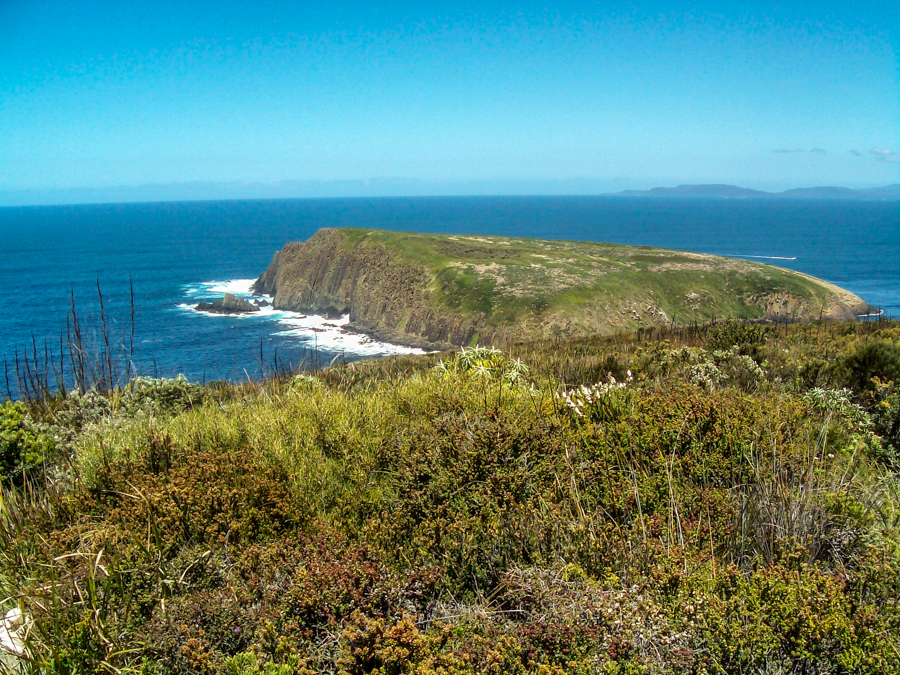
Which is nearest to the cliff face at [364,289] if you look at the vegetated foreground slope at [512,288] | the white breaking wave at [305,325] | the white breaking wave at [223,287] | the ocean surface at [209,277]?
the vegetated foreground slope at [512,288]

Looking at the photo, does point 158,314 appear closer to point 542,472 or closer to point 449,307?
point 449,307

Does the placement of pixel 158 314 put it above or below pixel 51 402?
below

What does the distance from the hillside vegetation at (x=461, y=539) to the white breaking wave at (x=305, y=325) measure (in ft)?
142

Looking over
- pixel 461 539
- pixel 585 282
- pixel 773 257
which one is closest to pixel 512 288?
pixel 585 282

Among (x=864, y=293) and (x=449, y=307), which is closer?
(x=449, y=307)

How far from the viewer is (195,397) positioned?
9.05m

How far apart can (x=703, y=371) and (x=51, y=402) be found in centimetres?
927

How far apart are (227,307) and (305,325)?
1203 centimetres

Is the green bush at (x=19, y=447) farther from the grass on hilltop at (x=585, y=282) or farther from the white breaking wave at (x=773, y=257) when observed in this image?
the white breaking wave at (x=773, y=257)

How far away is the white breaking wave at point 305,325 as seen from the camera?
56.4 meters

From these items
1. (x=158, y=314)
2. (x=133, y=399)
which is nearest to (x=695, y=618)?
(x=133, y=399)

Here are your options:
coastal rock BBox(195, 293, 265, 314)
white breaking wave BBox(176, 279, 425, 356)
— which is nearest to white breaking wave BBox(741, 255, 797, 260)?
white breaking wave BBox(176, 279, 425, 356)

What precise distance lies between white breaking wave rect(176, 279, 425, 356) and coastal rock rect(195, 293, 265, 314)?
955mm

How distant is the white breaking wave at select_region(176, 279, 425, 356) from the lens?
56438 millimetres
